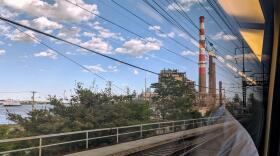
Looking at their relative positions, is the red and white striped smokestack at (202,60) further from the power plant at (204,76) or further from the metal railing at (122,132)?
the metal railing at (122,132)

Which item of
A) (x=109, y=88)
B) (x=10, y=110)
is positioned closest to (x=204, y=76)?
(x=109, y=88)

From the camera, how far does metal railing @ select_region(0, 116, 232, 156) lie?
2133mm

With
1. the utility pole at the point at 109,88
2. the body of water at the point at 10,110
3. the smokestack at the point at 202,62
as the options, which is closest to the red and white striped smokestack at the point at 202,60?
the smokestack at the point at 202,62

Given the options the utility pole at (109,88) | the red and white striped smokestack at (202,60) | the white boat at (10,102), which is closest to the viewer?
the white boat at (10,102)

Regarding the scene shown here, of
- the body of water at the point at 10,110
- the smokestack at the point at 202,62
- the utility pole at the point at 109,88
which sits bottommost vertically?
the body of water at the point at 10,110

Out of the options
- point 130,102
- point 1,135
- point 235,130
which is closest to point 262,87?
point 235,130

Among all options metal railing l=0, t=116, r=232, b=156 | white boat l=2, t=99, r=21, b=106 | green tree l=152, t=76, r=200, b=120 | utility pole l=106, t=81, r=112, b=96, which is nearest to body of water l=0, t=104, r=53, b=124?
white boat l=2, t=99, r=21, b=106

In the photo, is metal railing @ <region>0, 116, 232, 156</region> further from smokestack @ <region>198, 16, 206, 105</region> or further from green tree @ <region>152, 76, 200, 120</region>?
smokestack @ <region>198, 16, 206, 105</region>

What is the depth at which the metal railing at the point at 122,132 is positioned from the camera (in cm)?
213

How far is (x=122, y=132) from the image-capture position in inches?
93.0

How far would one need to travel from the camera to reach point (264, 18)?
235cm

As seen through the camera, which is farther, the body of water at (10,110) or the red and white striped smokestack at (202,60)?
the red and white striped smokestack at (202,60)

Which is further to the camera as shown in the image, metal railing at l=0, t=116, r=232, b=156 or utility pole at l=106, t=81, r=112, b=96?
utility pole at l=106, t=81, r=112, b=96

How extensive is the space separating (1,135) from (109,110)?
1009 mm
